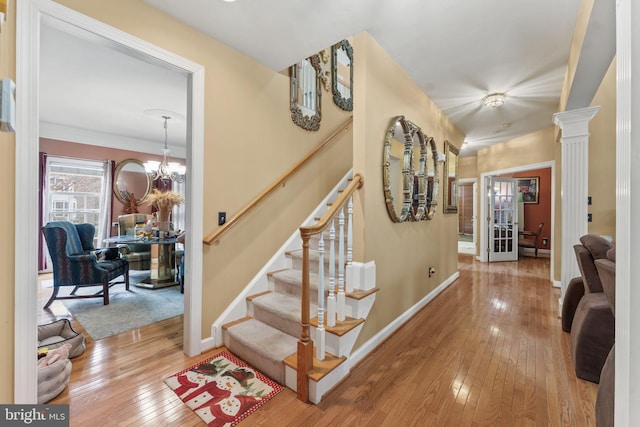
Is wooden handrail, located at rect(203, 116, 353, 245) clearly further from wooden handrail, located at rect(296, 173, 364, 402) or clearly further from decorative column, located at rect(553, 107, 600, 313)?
decorative column, located at rect(553, 107, 600, 313)

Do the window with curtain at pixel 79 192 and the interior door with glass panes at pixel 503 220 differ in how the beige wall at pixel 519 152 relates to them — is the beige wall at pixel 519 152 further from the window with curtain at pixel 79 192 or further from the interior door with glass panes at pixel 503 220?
the window with curtain at pixel 79 192

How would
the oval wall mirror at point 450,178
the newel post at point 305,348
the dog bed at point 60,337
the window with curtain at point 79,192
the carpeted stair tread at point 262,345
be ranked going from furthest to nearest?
the window with curtain at point 79,192
the oval wall mirror at point 450,178
the dog bed at point 60,337
the carpeted stair tread at point 262,345
the newel post at point 305,348

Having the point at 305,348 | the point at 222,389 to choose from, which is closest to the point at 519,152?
the point at 305,348

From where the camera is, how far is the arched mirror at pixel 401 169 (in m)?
2.50

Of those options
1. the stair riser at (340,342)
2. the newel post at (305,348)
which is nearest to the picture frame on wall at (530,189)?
the stair riser at (340,342)

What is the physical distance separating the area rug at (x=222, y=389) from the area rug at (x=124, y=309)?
1149 mm

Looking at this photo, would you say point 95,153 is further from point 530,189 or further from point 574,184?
point 530,189

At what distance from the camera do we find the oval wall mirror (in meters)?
3.82

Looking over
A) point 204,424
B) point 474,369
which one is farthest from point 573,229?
point 204,424

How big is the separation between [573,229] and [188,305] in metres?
3.81

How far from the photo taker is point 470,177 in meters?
7.02

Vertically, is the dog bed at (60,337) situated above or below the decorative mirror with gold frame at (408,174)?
below

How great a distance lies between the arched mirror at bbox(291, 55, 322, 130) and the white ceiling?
0.33 m

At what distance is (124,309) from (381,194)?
3.09 metres
